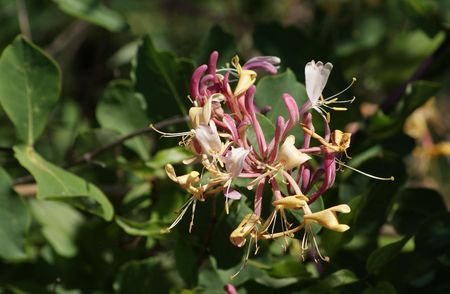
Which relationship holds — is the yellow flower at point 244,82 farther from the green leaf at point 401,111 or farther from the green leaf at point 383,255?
the green leaf at point 401,111

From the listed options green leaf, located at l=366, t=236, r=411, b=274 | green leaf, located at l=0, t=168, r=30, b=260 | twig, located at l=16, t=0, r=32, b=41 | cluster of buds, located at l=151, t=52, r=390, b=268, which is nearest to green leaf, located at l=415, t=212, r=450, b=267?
green leaf, located at l=366, t=236, r=411, b=274

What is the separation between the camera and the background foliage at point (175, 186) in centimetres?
107

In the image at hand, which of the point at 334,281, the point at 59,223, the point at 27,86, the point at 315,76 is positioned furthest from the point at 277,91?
the point at 59,223

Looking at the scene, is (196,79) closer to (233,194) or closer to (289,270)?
(233,194)

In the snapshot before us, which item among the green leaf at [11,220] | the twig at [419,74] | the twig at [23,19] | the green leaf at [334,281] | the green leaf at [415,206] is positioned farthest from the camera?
the twig at [23,19]

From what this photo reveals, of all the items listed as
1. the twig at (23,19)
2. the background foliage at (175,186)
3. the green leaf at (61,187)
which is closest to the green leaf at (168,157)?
the background foliage at (175,186)

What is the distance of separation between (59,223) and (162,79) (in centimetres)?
40

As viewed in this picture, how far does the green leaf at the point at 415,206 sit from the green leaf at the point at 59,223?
0.57m

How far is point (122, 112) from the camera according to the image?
4.20 feet

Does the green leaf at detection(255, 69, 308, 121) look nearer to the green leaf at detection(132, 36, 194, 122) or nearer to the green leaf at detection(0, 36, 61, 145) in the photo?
the green leaf at detection(132, 36, 194, 122)

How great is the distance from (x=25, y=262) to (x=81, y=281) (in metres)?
0.13

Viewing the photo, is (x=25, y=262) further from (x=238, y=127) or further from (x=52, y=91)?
(x=238, y=127)

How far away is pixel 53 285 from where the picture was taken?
126 cm

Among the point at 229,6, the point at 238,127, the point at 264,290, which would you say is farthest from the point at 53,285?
the point at 229,6
